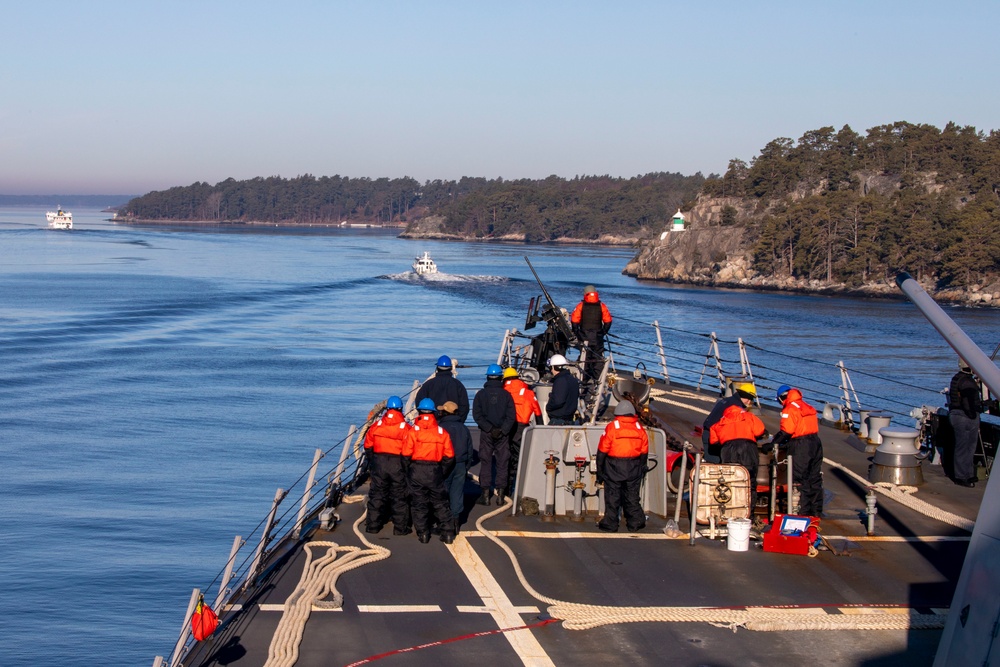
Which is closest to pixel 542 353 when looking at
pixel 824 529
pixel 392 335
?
pixel 824 529

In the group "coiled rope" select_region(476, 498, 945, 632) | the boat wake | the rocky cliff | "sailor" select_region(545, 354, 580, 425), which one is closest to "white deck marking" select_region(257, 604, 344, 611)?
"coiled rope" select_region(476, 498, 945, 632)

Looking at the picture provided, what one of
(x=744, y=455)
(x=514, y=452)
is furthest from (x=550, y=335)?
(x=744, y=455)

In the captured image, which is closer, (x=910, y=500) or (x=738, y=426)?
(x=738, y=426)

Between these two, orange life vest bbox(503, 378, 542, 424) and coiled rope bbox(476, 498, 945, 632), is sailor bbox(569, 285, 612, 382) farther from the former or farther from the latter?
→ coiled rope bbox(476, 498, 945, 632)

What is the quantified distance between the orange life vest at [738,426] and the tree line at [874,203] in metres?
91.5

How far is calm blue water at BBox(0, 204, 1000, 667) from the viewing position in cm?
1934

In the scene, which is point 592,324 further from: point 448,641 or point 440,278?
point 440,278

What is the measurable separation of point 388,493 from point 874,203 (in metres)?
109

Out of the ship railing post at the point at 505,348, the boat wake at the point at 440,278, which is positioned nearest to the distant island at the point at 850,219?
the boat wake at the point at 440,278

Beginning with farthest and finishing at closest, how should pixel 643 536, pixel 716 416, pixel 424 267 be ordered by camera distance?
pixel 424 267 → pixel 716 416 → pixel 643 536

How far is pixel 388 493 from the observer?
35.7 feet

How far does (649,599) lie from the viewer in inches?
364

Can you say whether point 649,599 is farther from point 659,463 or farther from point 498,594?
point 659,463

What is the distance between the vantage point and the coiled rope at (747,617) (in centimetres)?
855
